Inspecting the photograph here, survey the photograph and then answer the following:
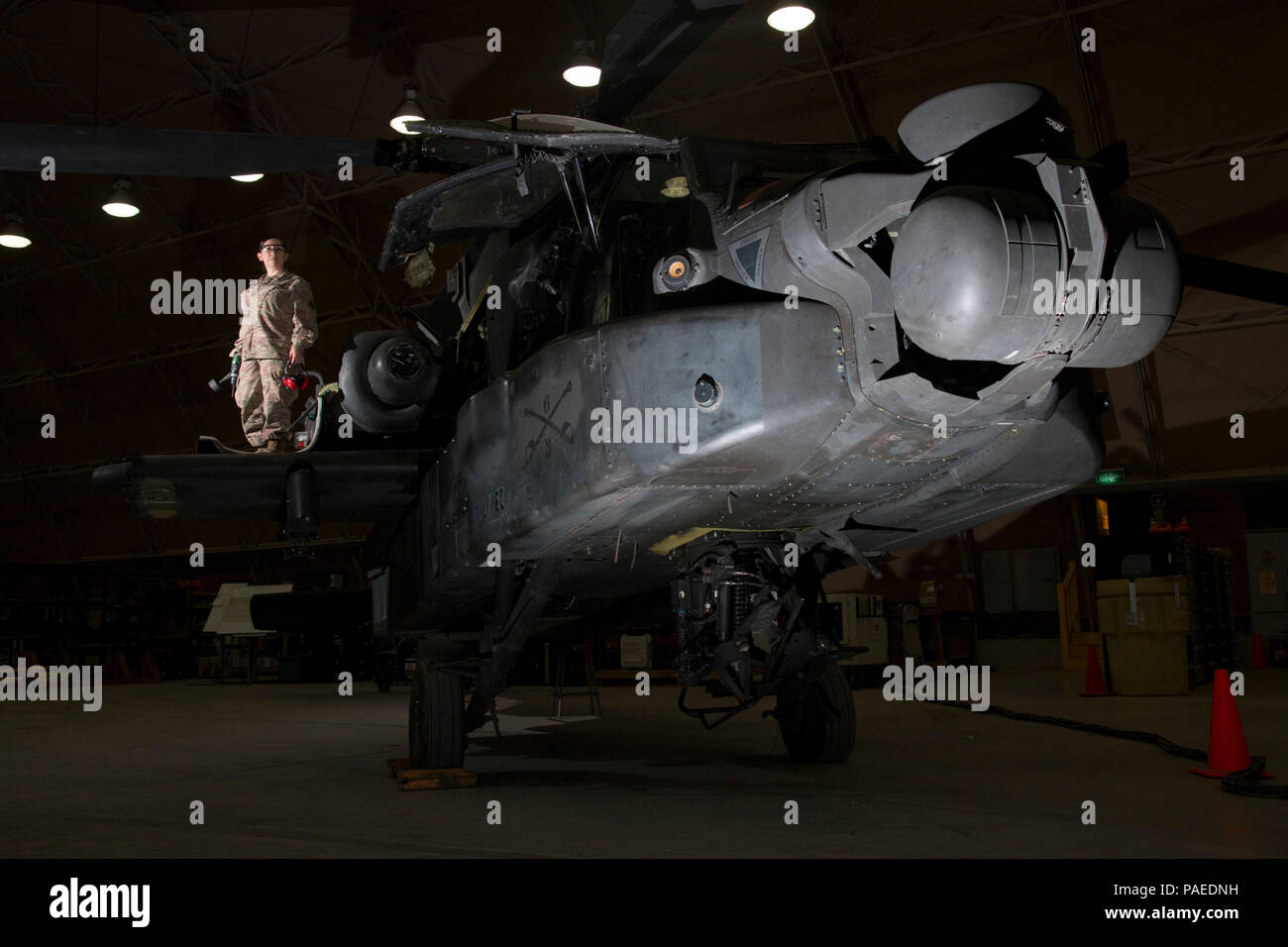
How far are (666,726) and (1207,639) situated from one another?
914 centimetres

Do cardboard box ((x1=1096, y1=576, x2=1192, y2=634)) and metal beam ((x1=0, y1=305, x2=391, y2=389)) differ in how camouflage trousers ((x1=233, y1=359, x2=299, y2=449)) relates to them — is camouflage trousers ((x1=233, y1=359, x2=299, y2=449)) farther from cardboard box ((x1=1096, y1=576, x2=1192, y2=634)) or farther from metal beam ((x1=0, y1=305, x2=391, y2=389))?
metal beam ((x1=0, y1=305, x2=391, y2=389))

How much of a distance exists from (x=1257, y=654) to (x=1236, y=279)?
1724cm

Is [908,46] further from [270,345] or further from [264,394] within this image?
[264,394]

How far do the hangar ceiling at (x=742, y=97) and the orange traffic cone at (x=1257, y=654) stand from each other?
3026 mm

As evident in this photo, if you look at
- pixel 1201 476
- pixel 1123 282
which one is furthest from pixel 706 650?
pixel 1201 476

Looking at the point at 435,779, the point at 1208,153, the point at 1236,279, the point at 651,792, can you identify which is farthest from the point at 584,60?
the point at 1208,153

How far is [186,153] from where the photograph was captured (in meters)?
4.51

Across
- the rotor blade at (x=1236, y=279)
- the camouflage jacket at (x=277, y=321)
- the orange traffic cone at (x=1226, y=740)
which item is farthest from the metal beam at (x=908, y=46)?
the rotor blade at (x=1236, y=279)

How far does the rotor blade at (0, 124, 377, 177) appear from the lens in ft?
14.2

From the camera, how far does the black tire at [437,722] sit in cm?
598

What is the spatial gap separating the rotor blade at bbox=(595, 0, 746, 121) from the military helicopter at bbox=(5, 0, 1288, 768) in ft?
0.07

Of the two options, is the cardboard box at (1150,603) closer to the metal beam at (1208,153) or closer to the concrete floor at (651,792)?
the concrete floor at (651,792)

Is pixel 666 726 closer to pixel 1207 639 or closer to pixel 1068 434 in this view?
pixel 1068 434
